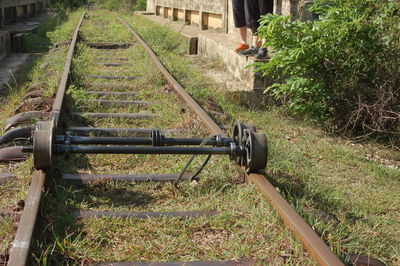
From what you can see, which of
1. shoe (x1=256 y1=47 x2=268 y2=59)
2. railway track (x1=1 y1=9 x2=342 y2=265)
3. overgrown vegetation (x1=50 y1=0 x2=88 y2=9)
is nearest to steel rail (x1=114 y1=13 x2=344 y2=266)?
railway track (x1=1 y1=9 x2=342 y2=265)

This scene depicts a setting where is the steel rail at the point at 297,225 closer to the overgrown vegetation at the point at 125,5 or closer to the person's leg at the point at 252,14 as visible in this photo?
the person's leg at the point at 252,14

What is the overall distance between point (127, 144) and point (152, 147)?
0.16m

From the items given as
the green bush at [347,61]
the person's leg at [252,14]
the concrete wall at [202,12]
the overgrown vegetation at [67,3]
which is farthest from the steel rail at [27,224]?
the overgrown vegetation at [67,3]

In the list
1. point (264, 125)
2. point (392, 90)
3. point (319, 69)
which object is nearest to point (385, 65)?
point (392, 90)

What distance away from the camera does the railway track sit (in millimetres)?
2594

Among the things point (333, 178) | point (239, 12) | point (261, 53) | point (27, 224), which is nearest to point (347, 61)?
point (261, 53)

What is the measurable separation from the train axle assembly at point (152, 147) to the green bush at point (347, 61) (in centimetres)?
188

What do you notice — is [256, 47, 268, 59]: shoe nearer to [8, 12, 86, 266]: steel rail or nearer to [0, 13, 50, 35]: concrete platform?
[8, 12, 86, 266]: steel rail

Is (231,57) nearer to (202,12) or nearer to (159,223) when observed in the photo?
(159,223)

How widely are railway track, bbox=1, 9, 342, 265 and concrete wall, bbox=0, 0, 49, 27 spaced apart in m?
7.10

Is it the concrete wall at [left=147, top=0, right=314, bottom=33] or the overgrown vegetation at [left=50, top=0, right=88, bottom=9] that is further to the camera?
the overgrown vegetation at [left=50, top=0, right=88, bottom=9]

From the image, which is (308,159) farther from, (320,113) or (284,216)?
(284,216)

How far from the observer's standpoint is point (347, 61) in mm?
5137

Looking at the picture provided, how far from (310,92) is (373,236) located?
8.66ft
